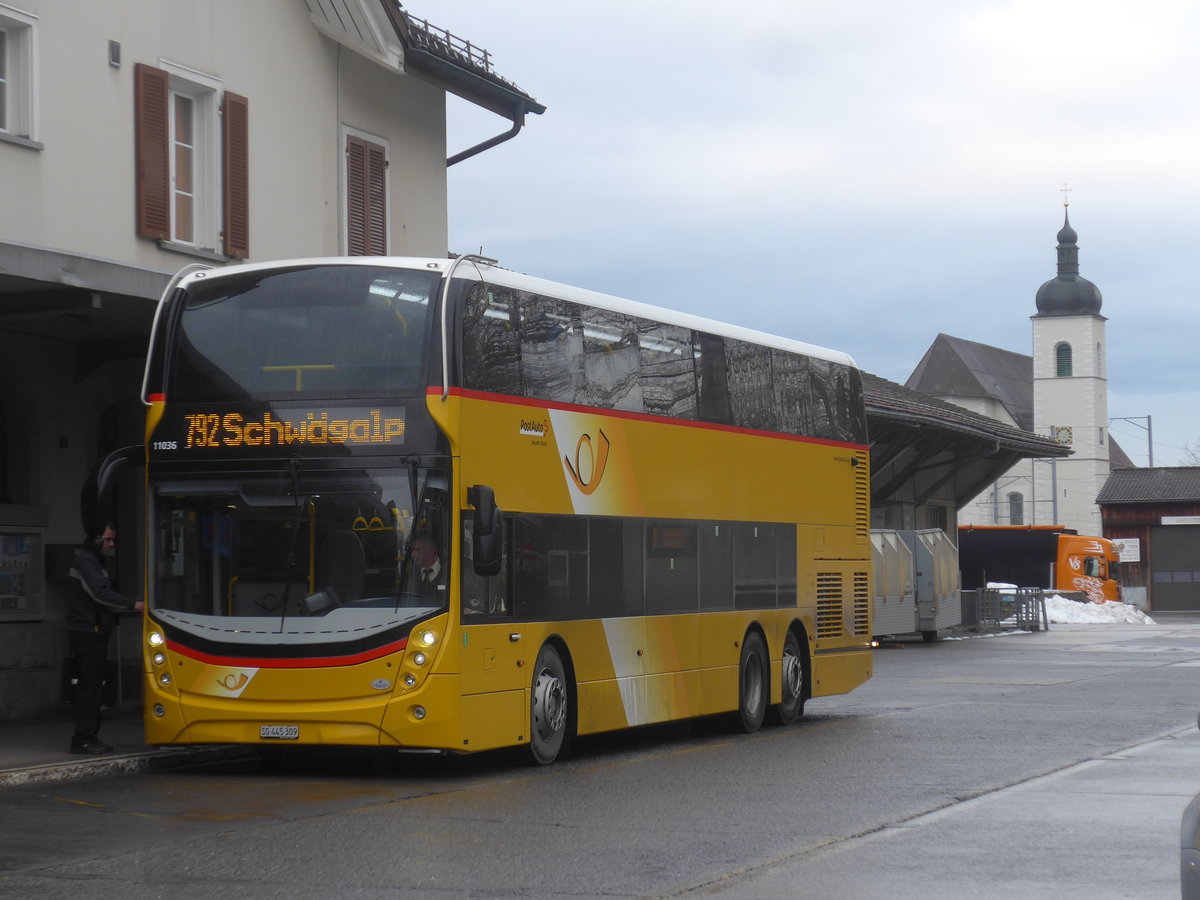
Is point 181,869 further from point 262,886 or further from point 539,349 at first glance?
point 539,349

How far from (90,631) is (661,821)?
5605 mm

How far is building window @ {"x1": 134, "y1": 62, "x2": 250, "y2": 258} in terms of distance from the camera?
1725 centimetres

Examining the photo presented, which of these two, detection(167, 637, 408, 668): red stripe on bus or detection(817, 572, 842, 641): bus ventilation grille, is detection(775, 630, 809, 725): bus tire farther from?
detection(167, 637, 408, 668): red stripe on bus

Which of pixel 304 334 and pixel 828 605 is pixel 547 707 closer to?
pixel 304 334

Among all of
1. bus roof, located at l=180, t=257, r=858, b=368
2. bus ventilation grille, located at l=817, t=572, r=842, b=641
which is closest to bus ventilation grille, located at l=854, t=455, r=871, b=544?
bus ventilation grille, located at l=817, t=572, r=842, b=641

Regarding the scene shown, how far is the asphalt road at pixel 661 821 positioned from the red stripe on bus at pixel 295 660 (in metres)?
0.83

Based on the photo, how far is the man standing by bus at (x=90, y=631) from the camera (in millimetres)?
13930

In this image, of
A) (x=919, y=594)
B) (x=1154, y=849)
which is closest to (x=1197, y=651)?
(x=919, y=594)

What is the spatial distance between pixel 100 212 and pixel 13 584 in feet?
11.5

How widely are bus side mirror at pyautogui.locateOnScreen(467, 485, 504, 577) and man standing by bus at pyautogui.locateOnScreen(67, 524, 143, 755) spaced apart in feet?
9.70

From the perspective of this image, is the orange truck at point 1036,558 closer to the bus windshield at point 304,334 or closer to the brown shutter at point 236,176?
the brown shutter at point 236,176

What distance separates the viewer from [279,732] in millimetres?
12766

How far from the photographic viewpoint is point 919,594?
1657 inches

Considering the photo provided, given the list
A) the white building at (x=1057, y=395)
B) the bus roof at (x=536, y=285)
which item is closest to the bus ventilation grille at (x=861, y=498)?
the bus roof at (x=536, y=285)
